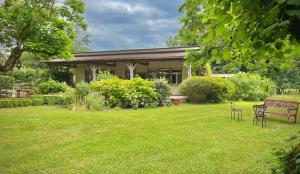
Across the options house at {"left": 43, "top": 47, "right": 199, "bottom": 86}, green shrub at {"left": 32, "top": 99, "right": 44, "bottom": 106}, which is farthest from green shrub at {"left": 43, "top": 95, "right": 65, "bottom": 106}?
house at {"left": 43, "top": 47, "right": 199, "bottom": 86}

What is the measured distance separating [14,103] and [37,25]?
30.4 ft

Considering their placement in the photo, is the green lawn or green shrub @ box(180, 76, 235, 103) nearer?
the green lawn

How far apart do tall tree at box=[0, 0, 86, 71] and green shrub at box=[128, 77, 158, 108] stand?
655 cm

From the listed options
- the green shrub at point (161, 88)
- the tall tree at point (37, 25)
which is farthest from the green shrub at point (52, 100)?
the tall tree at point (37, 25)

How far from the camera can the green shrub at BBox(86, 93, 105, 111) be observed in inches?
619

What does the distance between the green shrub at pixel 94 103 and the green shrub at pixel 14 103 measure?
14.0 ft

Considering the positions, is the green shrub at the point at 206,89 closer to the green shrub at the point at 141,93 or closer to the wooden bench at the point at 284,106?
the green shrub at the point at 141,93

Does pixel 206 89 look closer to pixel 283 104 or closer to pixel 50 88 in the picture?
pixel 283 104

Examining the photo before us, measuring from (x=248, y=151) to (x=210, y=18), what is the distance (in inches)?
205

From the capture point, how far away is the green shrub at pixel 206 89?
20.5 metres

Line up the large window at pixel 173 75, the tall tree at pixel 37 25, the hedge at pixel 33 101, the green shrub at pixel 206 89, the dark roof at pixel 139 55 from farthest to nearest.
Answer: the large window at pixel 173 75 < the dark roof at pixel 139 55 < the green shrub at pixel 206 89 < the hedge at pixel 33 101 < the tall tree at pixel 37 25

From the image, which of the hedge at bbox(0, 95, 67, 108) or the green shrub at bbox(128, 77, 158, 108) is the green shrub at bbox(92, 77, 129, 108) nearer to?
the green shrub at bbox(128, 77, 158, 108)

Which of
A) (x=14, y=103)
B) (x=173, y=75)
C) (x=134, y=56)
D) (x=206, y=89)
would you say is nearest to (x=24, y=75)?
(x=134, y=56)

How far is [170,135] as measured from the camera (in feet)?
29.4
